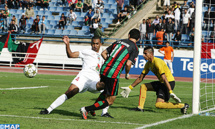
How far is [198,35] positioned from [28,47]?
19.3 metres

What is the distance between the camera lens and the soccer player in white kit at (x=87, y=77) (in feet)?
30.0

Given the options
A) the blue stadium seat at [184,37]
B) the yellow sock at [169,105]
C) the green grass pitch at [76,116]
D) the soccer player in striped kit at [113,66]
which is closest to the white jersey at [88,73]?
the soccer player in striped kit at [113,66]

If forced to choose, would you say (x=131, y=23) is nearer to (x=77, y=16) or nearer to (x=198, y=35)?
(x=77, y=16)

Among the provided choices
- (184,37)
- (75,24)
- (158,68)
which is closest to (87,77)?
(158,68)

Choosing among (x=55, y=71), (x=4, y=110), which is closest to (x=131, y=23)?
(x=55, y=71)

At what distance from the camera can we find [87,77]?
9.29m

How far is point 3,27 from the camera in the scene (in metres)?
32.9

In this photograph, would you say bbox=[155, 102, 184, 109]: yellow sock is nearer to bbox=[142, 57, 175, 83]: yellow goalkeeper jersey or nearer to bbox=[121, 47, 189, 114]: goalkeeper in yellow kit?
bbox=[121, 47, 189, 114]: goalkeeper in yellow kit

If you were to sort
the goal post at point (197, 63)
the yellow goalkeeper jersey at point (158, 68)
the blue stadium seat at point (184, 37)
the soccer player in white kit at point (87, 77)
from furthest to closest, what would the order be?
the blue stadium seat at point (184, 37) < the yellow goalkeeper jersey at point (158, 68) < the goal post at point (197, 63) < the soccer player in white kit at point (87, 77)

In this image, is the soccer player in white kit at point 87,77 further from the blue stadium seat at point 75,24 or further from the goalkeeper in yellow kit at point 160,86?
the blue stadium seat at point 75,24

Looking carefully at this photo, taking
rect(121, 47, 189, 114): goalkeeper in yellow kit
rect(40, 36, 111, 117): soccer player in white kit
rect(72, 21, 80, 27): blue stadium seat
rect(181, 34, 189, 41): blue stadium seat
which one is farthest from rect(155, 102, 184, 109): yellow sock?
rect(72, 21, 80, 27): blue stadium seat

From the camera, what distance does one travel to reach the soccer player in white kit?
9.13m

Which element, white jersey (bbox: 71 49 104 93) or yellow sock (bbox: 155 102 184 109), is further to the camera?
yellow sock (bbox: 155 102 184 109)

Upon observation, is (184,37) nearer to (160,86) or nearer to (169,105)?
(160,86)
